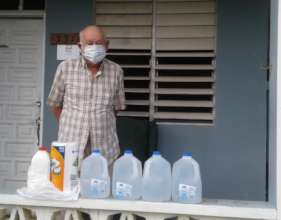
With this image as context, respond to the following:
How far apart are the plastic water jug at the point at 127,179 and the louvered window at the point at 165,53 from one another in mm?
2486

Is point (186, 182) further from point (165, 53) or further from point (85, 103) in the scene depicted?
point (165, 53)

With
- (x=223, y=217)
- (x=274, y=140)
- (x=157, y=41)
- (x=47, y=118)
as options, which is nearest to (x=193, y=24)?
(x=157, y=41)

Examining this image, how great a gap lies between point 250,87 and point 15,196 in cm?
307

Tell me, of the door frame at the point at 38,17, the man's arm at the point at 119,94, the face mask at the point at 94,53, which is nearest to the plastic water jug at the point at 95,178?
the face mask at the point at 94,53

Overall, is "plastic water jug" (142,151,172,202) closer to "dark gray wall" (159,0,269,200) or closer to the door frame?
"dark gray wall" (159,0,269,200)

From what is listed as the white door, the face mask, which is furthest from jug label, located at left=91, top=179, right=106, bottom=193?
the white door

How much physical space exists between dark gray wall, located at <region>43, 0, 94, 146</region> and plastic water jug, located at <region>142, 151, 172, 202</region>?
2.83 metres

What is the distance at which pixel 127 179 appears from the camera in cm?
231

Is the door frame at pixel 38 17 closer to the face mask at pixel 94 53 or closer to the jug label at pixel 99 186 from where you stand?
the face mask at pixel 94 53

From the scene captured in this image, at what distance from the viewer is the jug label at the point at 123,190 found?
2.29m

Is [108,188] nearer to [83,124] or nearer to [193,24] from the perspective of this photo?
[83,124]

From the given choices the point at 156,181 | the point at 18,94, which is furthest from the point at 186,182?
the point at 18,94

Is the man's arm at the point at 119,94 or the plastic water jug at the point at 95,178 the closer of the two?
the plastic water jug at the point at 95,178

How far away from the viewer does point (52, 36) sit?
495 cm
